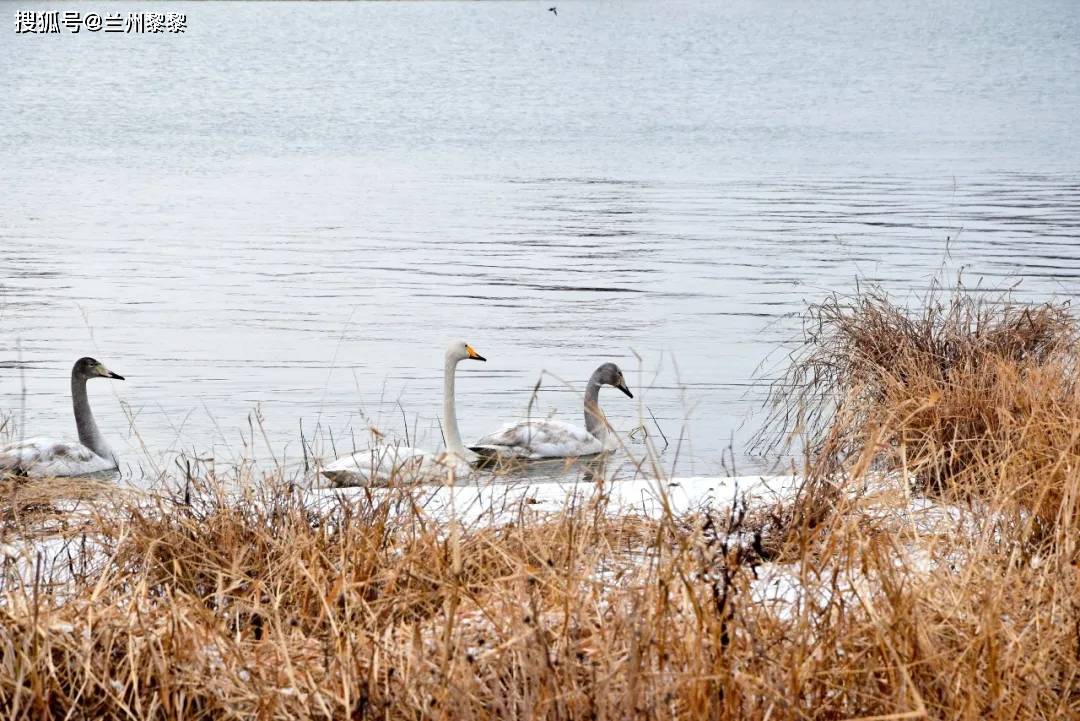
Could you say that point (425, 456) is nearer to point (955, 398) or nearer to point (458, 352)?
point (458, 352)

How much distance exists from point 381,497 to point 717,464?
4.28 meters

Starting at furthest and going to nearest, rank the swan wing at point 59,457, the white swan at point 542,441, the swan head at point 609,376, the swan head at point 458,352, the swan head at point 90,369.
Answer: the swan head at point 609,376
the swan head at point 90,369
the swan head at point 458,352
the white swan at point 542,441
the swan wing at point 59,457

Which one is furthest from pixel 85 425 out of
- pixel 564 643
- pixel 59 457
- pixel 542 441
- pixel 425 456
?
pixel 564 643

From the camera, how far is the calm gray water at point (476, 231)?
11.0 m

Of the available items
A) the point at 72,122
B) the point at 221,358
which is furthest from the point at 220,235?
the point at 72,122

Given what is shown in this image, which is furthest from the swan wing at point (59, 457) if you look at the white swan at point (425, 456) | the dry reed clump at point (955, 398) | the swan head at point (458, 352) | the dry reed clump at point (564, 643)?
the dry reed clump at point (564, 643)

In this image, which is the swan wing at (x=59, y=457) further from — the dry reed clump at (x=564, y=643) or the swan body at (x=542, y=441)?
the dry reed clump at (x=564, y=643)

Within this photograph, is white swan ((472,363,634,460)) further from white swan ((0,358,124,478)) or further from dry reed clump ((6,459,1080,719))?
dry reed clump ((6,459,1080,719))

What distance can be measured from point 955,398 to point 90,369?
5316 millimetres

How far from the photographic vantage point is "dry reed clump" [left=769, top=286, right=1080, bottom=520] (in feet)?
14.9

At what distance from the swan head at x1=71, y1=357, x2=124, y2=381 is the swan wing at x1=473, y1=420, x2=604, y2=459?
2246 millimetres

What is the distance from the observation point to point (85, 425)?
8750 millimetres

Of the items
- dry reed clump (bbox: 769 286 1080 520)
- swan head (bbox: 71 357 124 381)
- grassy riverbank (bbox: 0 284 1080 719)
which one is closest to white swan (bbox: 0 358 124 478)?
swan head (bbox: 71 357 124 381)

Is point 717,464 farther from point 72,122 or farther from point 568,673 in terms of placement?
point 72,122
